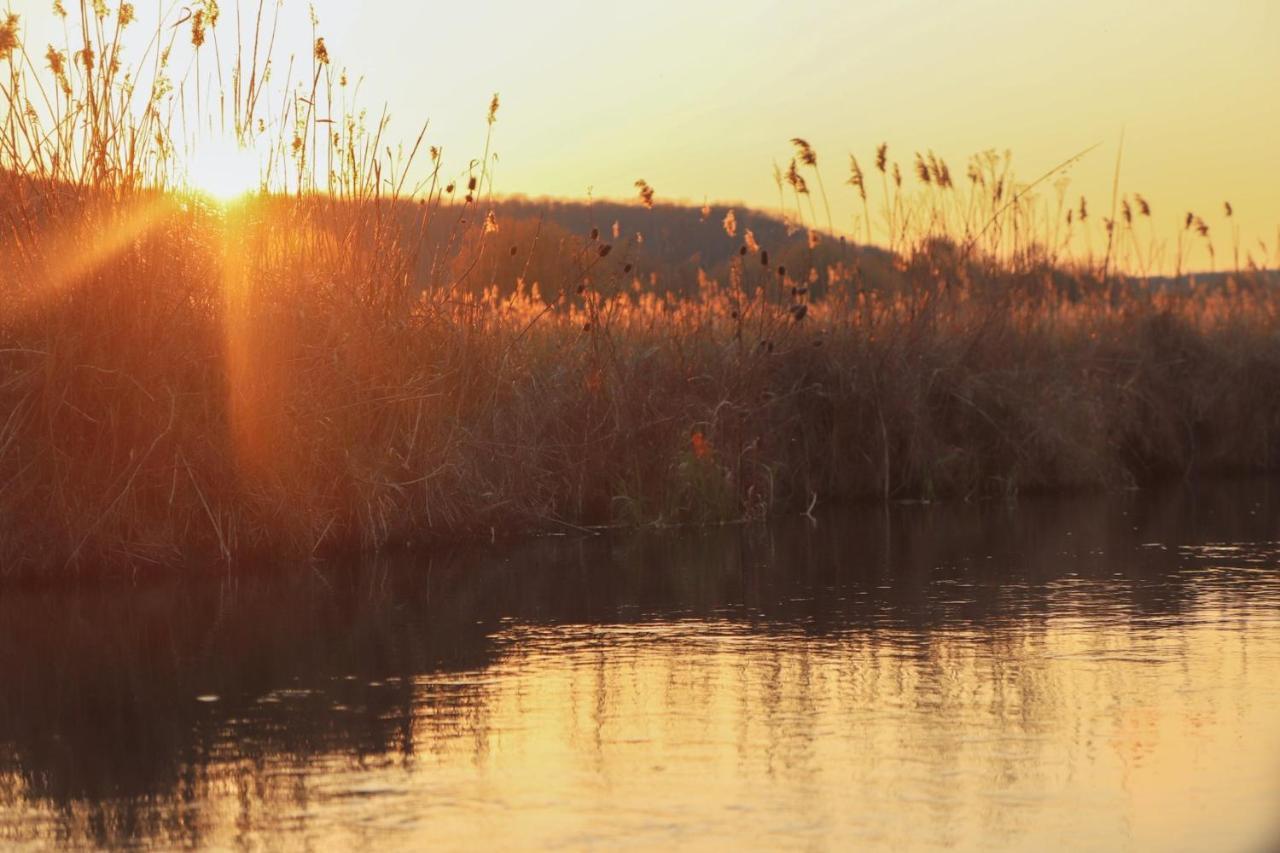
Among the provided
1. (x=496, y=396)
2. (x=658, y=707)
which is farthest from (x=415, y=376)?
(x=658, y=707)

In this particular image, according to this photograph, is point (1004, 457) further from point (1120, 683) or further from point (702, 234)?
point (702, 234)

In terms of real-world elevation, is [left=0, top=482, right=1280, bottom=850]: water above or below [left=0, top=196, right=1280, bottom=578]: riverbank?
below

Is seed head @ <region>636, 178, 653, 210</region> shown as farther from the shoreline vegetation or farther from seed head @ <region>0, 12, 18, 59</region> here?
seed head @ <region>0, 12, 18, 59</region>

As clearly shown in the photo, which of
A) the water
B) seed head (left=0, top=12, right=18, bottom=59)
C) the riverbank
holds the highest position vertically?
seed head (left=0, top=12, right=18, bottom=59)

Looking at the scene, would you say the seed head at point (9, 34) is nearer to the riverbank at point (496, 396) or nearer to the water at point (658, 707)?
the riverbank at point (496, 396)

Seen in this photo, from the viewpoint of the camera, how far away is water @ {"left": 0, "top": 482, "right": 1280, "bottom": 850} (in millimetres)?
3799

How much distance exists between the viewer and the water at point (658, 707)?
3.80 meters

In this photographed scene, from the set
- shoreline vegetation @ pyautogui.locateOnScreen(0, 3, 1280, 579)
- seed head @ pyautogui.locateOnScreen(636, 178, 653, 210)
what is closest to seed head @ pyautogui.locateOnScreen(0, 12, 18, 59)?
shoreline vegetation @ pyautogui.locateOnScreen(0, 3, 1280, 579)

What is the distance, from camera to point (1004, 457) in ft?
43.0

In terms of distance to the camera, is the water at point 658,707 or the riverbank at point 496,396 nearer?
the water at point 658,707

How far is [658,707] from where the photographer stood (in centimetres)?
500

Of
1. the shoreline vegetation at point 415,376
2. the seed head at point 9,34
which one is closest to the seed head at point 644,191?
the shoreline vegetation at point 415,376

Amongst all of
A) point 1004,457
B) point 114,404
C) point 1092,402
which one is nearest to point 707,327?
point 1004,457

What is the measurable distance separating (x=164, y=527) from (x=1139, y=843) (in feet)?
19.2
